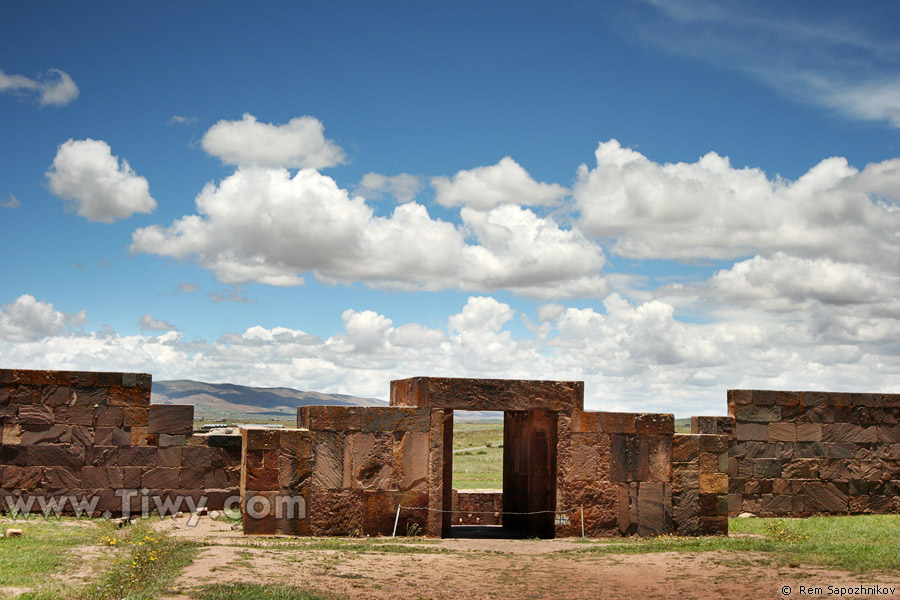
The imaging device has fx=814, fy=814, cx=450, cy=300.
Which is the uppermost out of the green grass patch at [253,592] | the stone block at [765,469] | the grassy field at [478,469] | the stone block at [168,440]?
the stone block at [168,440]

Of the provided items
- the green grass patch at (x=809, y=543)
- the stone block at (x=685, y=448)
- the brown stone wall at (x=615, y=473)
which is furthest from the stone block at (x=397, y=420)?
the stone block at (x=685, y=448)

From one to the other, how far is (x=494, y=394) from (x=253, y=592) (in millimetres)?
7860

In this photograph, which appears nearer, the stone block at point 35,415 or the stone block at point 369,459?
the stone block at point 369,459

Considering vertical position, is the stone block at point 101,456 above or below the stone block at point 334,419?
below

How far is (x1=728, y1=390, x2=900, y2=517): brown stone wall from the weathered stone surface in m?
6.16

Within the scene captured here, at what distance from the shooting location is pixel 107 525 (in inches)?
647

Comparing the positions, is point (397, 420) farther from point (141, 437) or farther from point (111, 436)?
point (111, 436)

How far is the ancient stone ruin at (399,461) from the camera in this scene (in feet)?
53.5

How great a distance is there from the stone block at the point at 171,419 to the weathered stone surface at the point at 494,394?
535 cm

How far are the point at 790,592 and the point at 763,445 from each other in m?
10.9

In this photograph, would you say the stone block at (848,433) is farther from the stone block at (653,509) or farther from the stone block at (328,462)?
the stone block at (328,462)

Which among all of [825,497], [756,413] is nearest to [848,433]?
[825,497]

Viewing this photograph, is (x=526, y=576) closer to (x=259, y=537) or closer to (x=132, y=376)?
(x=259, y=537)

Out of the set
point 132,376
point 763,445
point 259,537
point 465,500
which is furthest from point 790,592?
point 132,376
